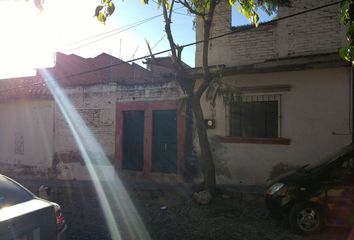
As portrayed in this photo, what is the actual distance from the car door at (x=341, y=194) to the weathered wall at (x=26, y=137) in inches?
424

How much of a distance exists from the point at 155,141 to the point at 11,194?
849 cm

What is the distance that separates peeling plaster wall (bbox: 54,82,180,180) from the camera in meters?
13.3

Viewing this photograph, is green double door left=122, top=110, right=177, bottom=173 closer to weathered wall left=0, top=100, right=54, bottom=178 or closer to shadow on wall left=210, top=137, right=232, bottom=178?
shadow on wall left=210, top=137, right=232, bottom=178

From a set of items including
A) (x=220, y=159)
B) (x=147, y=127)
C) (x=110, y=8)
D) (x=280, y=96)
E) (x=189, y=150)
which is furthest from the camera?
(x=147, y=127)

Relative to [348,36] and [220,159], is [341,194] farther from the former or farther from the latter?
[220,159]

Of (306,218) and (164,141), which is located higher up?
(164,141)

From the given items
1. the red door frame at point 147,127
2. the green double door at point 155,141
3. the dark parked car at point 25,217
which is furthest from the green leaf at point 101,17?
the green double door at point 155,141

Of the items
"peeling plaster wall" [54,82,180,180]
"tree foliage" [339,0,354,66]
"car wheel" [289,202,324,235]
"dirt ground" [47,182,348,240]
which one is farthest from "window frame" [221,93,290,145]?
"tree foliage" [339,0,354,66]

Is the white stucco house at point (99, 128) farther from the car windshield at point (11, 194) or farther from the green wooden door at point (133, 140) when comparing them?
the car windshield at point (11, 194)

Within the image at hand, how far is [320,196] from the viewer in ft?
22.9

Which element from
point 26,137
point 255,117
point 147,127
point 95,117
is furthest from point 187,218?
point 26,137

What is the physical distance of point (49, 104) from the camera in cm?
1540

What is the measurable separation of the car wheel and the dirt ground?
13 cm

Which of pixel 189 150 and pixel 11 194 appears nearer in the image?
pixel 11 194
